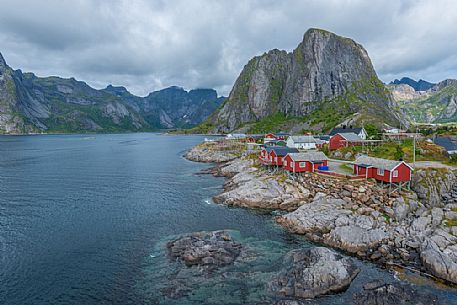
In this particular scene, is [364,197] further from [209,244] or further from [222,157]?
[222,157]

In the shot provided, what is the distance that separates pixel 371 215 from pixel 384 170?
36.3 ft

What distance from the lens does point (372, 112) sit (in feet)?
574

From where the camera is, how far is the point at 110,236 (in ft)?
136

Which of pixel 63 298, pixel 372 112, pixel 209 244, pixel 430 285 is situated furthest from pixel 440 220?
pixel 372 112

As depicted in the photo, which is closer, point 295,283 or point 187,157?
point 295,283

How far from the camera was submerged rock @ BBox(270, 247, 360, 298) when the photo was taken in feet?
88.9

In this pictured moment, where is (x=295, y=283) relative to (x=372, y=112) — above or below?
below

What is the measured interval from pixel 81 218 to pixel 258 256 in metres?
32.4

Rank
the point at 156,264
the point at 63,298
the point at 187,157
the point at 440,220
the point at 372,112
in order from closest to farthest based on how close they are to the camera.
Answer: the point at 63,298 → the point at 156,264 → the point at 440,220 → the point at 187,157 → the point at 372,112

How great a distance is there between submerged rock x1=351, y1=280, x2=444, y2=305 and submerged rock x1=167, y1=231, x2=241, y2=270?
13585mm

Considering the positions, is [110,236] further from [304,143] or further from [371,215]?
[304,143]

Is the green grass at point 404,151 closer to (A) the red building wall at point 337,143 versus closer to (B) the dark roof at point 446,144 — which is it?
(B) the dark roof at point 446,144

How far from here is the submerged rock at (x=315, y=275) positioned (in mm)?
27094

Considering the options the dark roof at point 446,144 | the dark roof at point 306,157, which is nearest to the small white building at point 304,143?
the dark roof at point 446,144
